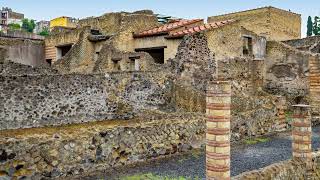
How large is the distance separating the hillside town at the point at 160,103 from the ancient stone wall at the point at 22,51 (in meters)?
0.06

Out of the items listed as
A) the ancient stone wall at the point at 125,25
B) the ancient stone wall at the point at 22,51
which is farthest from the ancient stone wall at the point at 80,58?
the ancient stone wall at the point at 22,51

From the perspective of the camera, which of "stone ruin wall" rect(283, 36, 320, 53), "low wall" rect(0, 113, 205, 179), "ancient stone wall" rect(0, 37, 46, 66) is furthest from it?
"stone ruin wall" rect(283, 36, 320, 53)

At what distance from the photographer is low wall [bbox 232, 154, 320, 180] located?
22.4ft

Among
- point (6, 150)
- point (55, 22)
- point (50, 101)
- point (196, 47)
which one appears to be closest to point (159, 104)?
point (196, 47)

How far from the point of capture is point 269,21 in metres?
27.7

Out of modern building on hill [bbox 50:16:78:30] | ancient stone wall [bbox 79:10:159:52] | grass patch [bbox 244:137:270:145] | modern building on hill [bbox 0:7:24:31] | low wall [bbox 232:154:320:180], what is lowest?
grass patch [bbox 244:137:270:145]

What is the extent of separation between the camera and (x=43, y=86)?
12.5m

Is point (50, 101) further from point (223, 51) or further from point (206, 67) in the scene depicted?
point (223, 51)

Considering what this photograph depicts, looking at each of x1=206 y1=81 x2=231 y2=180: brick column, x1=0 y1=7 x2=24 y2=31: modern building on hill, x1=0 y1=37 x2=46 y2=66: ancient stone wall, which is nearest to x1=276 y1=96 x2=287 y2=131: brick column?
x1=206 y1=81 x2=231 y2=180: brick column

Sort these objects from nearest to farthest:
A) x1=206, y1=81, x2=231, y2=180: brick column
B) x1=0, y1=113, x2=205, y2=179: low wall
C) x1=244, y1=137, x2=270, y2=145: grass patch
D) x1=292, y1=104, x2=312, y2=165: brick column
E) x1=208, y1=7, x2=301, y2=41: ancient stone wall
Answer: x1=206, y1=81, x2=231, y2=180: brick column < x1=0, y1=113, x2=205, y2=179: low wall < x1=292, y1=104, x2=312, y2=165: brick column < x1=244, y1=137, x2=270, y2=145: grass patch < x1=208, y1=7, x2=301, y2=41: ancient stone wall

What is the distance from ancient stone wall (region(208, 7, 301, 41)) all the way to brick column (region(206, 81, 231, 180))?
22152mm

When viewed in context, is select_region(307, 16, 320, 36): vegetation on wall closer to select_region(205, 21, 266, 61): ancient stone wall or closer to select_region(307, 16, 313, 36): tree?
select_region(307, 16, 313, 36): tree

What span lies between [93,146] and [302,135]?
404 cm

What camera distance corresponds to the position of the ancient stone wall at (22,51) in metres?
21.0
